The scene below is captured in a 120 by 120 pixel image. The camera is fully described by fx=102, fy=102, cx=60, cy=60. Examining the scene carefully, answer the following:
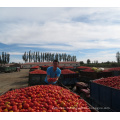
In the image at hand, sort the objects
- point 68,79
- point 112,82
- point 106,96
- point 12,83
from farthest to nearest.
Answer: point 12,83 < point 68,79 < point 112,82 < point 106,96

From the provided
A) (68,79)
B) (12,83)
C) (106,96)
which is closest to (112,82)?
(106,96)

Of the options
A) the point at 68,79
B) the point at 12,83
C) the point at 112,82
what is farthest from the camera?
the point at 12,83

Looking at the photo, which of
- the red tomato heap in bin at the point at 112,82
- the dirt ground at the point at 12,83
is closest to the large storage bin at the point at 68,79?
the red tomato heap in bin at the point at 112,82

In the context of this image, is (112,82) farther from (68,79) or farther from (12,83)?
(12,83)

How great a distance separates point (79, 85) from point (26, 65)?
63.3 meters

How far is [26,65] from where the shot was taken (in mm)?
67562

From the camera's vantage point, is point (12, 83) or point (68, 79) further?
point (12, 83)

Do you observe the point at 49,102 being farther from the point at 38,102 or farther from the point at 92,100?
the point at 92,100

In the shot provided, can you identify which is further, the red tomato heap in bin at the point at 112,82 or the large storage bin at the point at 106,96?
the red tomato heap in bin at the point at 112,82

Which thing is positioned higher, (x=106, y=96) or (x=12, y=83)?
(x=106, y=96)

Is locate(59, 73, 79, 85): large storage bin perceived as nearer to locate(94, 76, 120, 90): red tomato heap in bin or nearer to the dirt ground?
locate(94, 76, 120, 90): red tomato heap in bin

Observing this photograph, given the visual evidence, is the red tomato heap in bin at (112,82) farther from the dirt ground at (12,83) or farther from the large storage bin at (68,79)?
the dirt ground at (12,83)

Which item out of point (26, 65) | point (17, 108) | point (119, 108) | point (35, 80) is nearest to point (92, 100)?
point (119, 108)

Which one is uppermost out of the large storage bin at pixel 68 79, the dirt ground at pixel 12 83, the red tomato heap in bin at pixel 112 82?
the red tomato heap in bin at pixel 112 82
